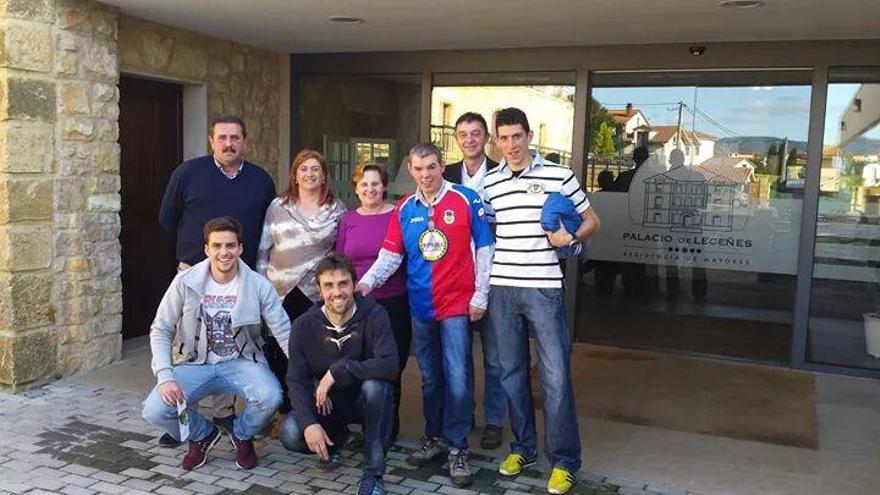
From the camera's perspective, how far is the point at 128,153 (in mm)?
5812

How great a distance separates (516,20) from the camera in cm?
507

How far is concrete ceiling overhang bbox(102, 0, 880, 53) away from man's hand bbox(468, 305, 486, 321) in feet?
6.42

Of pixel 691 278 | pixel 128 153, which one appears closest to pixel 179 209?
pixel 128 153

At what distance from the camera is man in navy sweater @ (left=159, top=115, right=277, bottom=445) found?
162 inches

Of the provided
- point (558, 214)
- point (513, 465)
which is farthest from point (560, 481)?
point (558, 214)

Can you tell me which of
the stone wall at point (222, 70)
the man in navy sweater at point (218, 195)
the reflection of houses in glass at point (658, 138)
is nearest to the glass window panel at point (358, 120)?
the stone wall at point (222, 70)

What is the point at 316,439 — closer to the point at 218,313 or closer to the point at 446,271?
the point at 218,313

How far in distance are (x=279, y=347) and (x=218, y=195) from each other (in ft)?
2.83

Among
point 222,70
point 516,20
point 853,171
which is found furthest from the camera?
point 222,70

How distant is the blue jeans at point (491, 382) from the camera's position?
12.3 feet

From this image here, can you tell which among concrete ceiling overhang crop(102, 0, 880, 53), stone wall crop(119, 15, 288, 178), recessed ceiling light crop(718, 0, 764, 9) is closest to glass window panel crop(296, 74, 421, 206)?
stone wall crop(119, 15, 288, 178)

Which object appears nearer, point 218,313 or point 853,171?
point 218,313

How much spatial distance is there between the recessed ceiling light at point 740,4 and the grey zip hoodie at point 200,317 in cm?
294

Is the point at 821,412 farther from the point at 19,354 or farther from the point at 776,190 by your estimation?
the point at 19,354
